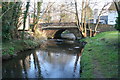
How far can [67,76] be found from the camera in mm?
7160

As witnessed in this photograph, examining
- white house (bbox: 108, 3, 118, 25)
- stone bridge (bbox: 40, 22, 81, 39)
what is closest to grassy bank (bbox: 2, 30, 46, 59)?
stone bridge (bbox: 40, 22, 81, 39)

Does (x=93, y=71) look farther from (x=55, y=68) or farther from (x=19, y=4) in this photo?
(x=19, y=4)

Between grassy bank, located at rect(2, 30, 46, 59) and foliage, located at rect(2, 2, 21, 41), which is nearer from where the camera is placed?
grassy bank, located at rect(2, 30, 46, 59)

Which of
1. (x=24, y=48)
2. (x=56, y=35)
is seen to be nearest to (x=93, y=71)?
(x=24, y=48)

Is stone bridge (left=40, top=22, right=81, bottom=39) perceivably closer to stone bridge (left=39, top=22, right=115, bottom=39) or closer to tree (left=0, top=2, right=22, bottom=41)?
stone bridge (left=39, top=22, right=115, bottom=39)

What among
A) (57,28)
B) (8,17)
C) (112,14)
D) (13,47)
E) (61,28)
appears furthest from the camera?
(112,14)

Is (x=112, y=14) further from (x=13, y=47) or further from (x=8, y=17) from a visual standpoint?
(x=13, y=47)

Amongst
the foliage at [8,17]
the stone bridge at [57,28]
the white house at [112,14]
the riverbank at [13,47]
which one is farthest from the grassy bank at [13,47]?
the white house at [112,14]

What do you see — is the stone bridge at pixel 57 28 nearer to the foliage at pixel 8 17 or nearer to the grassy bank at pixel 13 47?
the grassy bank at pixel 13 47

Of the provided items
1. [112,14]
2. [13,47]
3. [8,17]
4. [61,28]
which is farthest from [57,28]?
[112,14]

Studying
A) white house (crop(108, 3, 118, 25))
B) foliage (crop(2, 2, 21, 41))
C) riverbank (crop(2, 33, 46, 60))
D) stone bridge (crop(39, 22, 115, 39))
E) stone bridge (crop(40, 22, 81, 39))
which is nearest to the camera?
riverbank (crop(2, 33, 46, 60))

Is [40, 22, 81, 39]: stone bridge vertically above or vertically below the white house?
below

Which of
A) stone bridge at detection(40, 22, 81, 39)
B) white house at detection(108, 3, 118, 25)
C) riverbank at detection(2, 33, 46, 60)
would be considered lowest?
riverbank at detection(2, 33, 46, 60)

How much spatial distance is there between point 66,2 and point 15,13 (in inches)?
388
